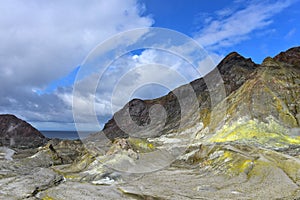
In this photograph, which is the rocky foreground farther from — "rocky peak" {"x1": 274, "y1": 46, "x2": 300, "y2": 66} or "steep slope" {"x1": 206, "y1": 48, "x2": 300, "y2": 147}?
"rocky peak" {"x1": 274, "y1": 46, "x2": 300, "y2": 66}

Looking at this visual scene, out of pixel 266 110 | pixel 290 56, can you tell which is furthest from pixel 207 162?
pixel 290 56

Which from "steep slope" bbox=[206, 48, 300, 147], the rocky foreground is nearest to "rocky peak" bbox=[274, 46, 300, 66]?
the rocky foreground

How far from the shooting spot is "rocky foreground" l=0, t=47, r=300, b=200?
6166cm

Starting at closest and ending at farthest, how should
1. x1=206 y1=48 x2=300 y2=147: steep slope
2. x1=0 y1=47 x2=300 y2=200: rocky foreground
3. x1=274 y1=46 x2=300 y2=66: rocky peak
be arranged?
x1=0 y1=47 x2=300 y2=200: rocky foreground → x1=206 y1=48 x2=300 y2=147: steep slope → x1=274 y1=46 x2=300 y2=66: rocky peak

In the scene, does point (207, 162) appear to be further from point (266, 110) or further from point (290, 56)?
point (290, 56)

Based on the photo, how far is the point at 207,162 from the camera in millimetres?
83500

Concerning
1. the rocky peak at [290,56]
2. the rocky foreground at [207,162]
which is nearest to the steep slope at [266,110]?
the rocky foreground at [207,162]

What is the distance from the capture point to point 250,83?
146 m

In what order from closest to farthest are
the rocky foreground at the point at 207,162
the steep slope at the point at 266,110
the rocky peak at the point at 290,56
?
the rocky foreground at the point at 207,162
the steep slope at the point at 266,110
the rocky peak at the point at 290,56

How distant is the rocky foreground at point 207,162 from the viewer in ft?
202

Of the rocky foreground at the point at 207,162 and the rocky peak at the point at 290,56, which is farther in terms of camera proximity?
the rocky peak at the point at 290,56

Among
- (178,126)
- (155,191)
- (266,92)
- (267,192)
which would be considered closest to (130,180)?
(155,191)

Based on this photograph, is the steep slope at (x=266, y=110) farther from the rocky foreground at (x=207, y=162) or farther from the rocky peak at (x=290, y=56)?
the rocky peak at (x=290, y=56)

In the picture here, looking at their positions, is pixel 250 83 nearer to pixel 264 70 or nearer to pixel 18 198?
pixel 264 70
